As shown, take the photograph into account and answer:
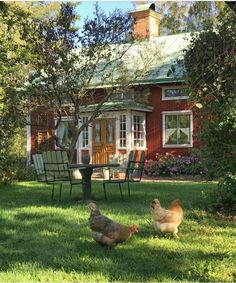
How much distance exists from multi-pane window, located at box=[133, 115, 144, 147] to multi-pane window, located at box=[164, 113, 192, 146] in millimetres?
1127

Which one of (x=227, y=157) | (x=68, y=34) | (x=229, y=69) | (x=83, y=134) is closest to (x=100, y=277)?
(x=227, y=157)

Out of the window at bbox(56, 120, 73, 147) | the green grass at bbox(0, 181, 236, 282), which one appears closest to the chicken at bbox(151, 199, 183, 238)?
the green grass at bbox(0, 181, 236, 282)

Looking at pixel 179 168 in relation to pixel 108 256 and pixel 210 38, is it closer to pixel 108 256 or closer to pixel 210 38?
pixel 210 38

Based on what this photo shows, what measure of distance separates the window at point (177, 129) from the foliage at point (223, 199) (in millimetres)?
12620

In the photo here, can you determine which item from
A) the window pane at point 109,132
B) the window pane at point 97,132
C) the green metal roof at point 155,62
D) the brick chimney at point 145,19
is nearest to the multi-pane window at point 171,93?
the green metal roof at point 155,62

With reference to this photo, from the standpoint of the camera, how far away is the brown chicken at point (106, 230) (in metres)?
5.27

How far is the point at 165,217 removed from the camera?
5.78 metres

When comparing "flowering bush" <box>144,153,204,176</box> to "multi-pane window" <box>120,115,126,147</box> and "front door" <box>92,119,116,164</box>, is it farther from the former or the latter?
"front door" <box>92,119,116,164</box>

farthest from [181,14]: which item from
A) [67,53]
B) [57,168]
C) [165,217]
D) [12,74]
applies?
[165,217]

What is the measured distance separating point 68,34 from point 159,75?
Answer: 233 inches

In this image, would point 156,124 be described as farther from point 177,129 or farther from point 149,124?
point 177,129

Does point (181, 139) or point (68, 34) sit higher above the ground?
point (68, 34)

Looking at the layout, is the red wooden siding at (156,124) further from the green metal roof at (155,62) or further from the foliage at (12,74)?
the foliage at (12,74)

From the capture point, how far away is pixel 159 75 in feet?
68.8
